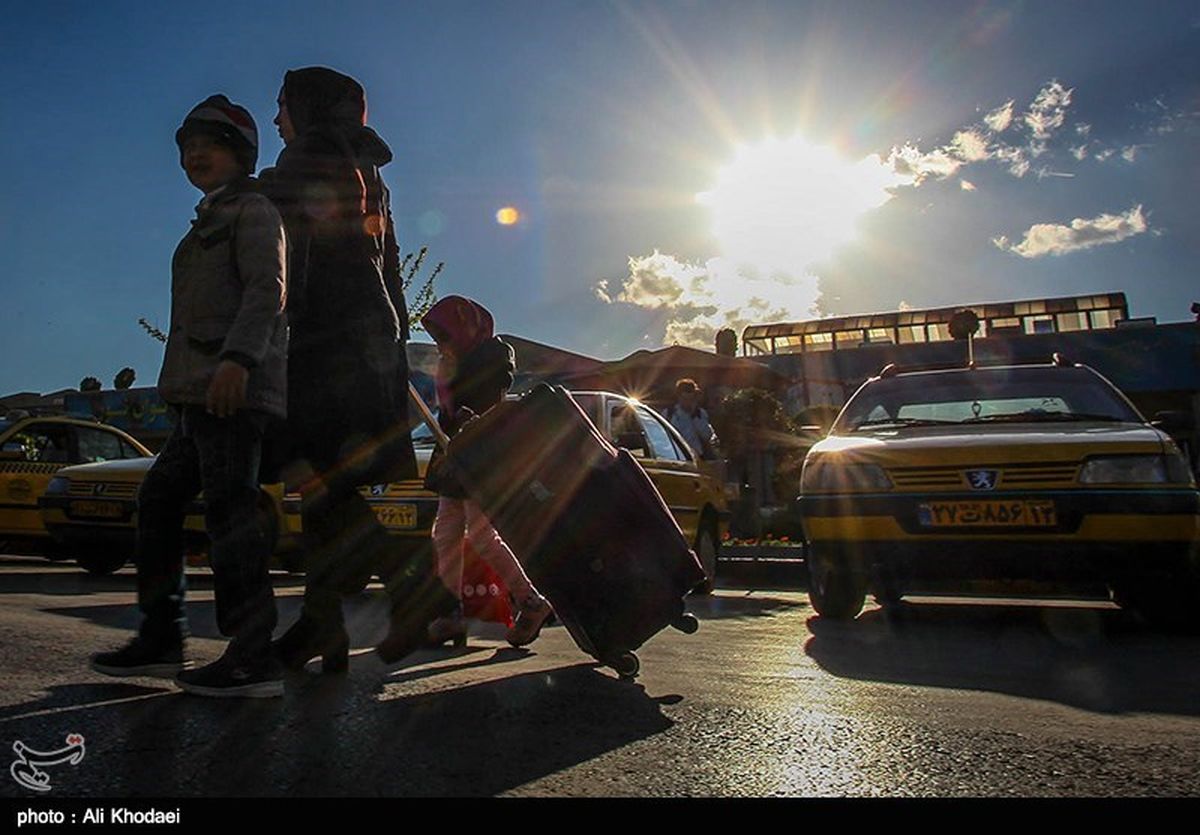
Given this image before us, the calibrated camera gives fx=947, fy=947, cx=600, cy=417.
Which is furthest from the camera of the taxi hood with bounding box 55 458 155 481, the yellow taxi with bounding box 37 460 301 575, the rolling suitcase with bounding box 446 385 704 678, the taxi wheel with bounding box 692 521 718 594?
the taxi hood with bounding box 55 458 155 481

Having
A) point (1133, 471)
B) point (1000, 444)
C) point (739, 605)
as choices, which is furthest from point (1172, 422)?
point (739, 605)

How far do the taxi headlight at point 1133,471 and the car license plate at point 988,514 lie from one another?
0.81 ft

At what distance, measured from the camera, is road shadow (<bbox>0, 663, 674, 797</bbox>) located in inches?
71.5

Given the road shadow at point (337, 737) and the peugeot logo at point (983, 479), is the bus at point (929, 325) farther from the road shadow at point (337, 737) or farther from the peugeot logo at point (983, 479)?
the road shadow at point (337, 737)

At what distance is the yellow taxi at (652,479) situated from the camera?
6.58 meters

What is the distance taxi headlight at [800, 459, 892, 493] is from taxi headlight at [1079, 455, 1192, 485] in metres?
0.90

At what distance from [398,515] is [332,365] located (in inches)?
147

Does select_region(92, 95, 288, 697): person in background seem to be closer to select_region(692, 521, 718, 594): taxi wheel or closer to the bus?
select_region(692, 521, 718, 594): taxi wheel

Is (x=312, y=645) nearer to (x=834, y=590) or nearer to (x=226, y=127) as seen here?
(x=226, y=127)

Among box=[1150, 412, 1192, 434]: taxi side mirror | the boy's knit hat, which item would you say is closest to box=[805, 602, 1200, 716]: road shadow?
box=[1150, 412, 1192, 434]: taxi side mirror

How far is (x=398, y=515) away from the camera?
662cm

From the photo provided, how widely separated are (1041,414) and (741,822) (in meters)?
4.35

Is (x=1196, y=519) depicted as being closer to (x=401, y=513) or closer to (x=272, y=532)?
Result: (x=401, y=513)

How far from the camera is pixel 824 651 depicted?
4043mm
